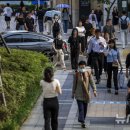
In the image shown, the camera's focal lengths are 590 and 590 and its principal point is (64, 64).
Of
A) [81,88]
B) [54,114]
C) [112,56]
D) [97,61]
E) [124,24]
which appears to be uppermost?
[124,24]

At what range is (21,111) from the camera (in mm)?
13594

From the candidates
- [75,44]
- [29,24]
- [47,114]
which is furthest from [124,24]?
[47,114]

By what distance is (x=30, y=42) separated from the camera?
81.7 feet

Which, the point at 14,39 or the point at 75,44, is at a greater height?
the point at 75,44

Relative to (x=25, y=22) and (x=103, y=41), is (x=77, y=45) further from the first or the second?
(x=25, y=22)

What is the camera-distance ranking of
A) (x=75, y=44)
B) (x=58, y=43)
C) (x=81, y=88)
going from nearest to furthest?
(x=81, y=88), (x=75, y=44), (x=58, y=43)

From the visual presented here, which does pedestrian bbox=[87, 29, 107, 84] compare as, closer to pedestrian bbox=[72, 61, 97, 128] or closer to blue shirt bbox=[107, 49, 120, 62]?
blue shirt bbox=[107, 49, 120, 62]

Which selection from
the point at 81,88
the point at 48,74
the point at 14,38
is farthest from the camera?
the point at 14,38

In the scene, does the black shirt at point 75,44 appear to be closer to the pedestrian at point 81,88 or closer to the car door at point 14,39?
the car door at point 14,39

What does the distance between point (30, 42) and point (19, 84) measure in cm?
1068

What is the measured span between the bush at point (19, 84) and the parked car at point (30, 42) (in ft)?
17.0

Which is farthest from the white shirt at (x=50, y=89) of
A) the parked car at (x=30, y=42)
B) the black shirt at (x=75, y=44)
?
the parked car at (x=30, y=42)

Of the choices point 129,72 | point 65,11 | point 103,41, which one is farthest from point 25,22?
point 129,72

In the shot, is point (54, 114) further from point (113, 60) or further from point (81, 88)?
point (113, 60)
